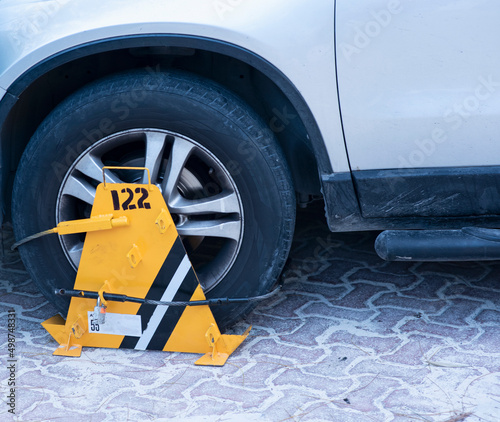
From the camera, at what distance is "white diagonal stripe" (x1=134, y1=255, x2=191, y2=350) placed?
2.65m

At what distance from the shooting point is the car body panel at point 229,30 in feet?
7.85

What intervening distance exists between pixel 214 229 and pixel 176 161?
1.01 feet

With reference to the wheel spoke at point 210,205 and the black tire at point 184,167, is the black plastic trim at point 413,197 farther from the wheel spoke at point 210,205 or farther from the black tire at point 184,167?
the wheel spoke at point 210,205

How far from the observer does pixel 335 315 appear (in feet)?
9.80

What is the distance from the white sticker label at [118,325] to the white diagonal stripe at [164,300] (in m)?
0.04

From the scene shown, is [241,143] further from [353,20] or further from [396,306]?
[396,306]

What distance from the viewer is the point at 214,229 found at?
2658 millimetres

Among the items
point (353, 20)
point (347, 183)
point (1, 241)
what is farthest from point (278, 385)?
point (1, 241)

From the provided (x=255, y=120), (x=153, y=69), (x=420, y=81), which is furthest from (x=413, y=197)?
(x=153, y=69)

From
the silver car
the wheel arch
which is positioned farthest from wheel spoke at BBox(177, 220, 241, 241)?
the wheel arch

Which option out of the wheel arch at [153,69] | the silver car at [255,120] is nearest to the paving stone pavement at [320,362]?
the silver car at [255,120]

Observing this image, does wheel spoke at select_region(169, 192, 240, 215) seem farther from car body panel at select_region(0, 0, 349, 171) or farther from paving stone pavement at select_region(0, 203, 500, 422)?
paving stone pavement at select_region(0, 203, 500, 422)

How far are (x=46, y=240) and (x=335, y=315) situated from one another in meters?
1.29

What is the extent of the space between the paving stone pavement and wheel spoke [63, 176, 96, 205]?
642mm
